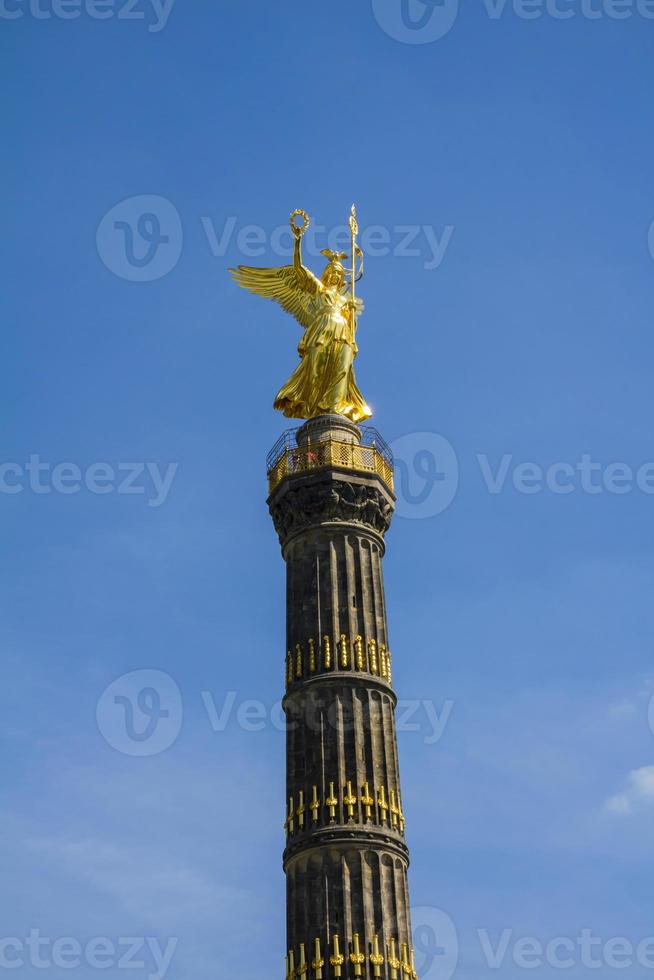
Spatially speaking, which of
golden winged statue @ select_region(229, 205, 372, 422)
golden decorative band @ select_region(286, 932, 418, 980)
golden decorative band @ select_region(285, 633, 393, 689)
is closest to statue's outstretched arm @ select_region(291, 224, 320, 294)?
golden winged statue @ select_region(229, 205, 372, 422)

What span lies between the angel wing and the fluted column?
589 centimetres

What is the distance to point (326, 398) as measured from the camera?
58.6 m

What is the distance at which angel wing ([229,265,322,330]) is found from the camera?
60719mm

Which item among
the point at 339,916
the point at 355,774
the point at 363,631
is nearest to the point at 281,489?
the point at 363,631

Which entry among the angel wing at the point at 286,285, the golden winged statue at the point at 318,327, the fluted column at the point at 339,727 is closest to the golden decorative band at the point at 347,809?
the fluted column at the point at 339,727

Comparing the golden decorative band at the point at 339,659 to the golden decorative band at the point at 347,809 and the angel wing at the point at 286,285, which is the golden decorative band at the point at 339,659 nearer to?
the golden decorative band at the point at 347,809

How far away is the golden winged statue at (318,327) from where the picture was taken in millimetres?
58781

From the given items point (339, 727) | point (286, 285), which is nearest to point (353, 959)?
point (339, 727)

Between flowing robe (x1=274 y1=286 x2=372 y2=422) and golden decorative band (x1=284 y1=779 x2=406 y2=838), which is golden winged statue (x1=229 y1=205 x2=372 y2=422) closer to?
flowing robe (x1=274 y1=286 x2=372 y2=422)

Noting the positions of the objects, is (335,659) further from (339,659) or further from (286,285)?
(286,285)

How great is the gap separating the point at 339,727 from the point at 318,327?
1782 centimetres

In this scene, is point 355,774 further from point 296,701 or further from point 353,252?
point 353,252

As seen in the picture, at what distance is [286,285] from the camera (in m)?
61.2

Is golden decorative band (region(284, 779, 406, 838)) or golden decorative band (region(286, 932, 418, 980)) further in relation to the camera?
golden decorative band (region(284, 779, 406, 838))
